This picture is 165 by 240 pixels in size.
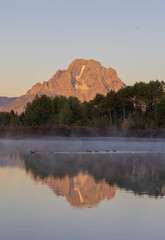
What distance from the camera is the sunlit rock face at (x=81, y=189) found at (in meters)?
19.8

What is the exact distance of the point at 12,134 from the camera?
420ft

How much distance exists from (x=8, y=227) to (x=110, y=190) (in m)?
9.22

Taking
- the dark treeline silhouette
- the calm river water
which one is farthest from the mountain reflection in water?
the dark treeline silhouette

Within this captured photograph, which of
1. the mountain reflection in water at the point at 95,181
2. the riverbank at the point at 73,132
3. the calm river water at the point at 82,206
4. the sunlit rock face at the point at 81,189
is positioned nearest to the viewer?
the calm river water at the point at 82,206

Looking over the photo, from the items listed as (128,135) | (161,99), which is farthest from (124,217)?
(161,99)

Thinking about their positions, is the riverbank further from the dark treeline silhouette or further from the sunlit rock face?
the sunlit rock face

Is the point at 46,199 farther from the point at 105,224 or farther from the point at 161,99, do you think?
the point at 161,99

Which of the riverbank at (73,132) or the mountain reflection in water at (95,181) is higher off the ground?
the riverbank at (73,132)

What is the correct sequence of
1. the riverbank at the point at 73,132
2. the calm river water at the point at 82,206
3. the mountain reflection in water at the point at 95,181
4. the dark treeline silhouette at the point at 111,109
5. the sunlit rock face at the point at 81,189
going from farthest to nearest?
the dark treeline silhouette at the point at 111,109
the riverbank at the point at 73,132
the mountain reflection in water at the point at 95,181
the sunlit rock face at the point at 81,189
the calm river water at the point at 82,206

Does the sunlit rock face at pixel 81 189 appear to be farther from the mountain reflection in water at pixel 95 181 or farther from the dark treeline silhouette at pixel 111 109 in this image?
the dark treeline silhouette at pixel 111 109

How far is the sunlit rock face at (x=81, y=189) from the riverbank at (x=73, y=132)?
100049 mm

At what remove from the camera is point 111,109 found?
597 feet

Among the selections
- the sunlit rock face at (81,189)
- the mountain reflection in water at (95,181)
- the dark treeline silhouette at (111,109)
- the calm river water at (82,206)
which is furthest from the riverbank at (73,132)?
the sunlit rock face at (81,189)

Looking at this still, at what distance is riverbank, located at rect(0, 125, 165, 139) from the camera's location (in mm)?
127144
